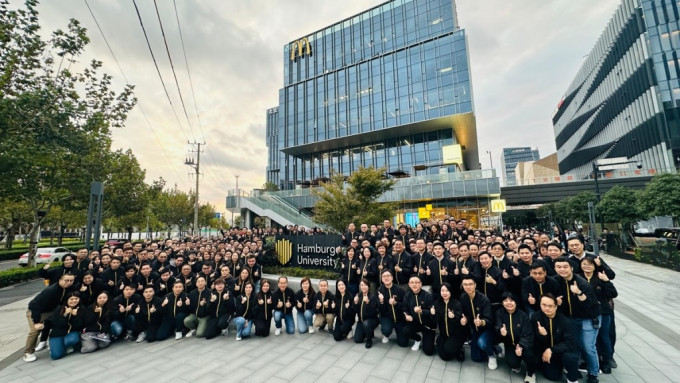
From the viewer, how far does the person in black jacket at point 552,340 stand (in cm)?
412

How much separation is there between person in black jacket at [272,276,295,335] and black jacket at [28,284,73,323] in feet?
15.6

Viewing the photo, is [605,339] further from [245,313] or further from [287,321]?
[245,313]

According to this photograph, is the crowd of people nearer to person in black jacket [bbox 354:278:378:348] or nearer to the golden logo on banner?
A: person in black jacket [bbox 354:278:378:348]

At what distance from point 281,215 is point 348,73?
2587 centimetres

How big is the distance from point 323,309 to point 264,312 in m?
1.48

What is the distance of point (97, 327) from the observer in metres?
6.00

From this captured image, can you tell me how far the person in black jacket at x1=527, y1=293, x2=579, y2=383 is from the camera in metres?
4.12

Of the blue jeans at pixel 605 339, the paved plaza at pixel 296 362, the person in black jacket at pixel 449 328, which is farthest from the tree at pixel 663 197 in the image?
the person in black jacket at pixel 449 328

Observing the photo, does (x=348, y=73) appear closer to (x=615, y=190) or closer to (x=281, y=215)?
(x=281, y=215)

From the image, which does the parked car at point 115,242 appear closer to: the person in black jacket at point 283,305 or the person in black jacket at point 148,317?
the person in black jacket at point 148,317

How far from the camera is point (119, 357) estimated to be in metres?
5.53

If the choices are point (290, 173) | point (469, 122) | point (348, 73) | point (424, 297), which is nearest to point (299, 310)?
point (424, 297)

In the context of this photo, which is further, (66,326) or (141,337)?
(141,337)

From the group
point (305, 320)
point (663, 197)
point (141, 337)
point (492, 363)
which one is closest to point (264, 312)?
point (305, 320)
